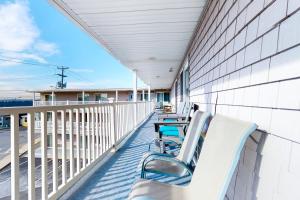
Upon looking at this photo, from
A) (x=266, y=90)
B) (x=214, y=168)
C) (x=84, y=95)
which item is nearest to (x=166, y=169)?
(x=214, y=168)

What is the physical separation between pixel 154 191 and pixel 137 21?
3.16 m

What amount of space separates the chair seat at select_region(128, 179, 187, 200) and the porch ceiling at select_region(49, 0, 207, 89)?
2.52m

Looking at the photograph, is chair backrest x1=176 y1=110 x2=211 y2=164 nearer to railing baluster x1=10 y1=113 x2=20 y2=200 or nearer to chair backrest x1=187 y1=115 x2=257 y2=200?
chair backrest x1=187 y1=115 x2=257 y2=200

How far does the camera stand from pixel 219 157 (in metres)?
1.47

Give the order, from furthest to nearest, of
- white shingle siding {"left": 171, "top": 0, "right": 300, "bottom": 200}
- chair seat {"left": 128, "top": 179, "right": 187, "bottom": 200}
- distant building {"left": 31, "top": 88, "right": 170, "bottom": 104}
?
distant building {"left": 31, "top": 88, "right": 170, "bottom": 104}
chair seat {"left": 128, "top": 179, "right": 187, "bottom": 200}
white shingle siding {"left": 171, "top": 0, "right": 300, "bottom": 200}

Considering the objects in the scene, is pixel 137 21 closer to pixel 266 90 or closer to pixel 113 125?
pixel 113 125

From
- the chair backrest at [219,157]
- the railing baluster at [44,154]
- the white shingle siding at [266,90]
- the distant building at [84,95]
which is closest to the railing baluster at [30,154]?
the railing baluster at [44,154]

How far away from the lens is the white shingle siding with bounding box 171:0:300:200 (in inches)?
44.2

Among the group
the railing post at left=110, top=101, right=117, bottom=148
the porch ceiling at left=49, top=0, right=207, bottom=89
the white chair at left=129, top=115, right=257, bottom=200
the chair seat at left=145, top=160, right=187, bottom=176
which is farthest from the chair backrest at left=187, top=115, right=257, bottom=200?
the railing post at left=110, top=101, right=117, bottom=148

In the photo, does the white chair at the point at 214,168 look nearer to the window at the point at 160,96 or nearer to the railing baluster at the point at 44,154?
the railing baluster at the point at 44,154

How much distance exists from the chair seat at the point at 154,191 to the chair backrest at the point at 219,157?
0.30 feet

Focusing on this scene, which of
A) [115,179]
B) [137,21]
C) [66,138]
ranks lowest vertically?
[115,179]

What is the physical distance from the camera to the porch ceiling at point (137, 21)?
11.4ft

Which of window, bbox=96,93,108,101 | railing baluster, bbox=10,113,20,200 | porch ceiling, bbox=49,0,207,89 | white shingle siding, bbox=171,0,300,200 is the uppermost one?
porch ceiling, bbox=49,0,207,89
